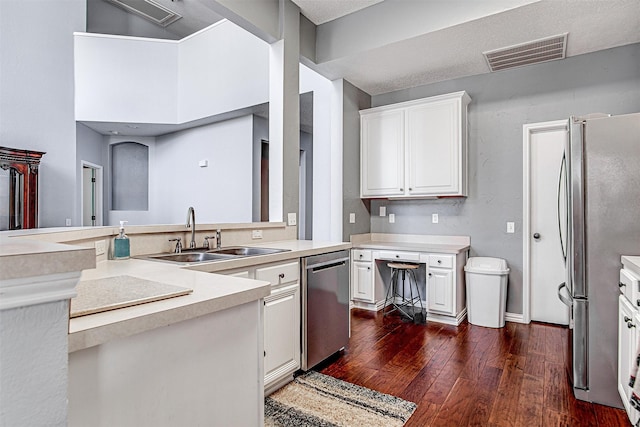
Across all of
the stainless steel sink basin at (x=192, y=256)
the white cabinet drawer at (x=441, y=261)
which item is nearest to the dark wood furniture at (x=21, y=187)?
the stainless steel sink basin at (x=192, y=256)

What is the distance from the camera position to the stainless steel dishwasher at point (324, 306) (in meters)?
2.41

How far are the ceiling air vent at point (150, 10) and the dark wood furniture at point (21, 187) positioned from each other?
128 inches

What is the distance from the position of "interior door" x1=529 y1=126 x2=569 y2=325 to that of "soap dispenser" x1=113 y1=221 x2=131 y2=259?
3723 millimetres

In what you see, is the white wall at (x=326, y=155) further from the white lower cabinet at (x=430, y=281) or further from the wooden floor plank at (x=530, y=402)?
the wooden floor plank at (x=530, y=402)

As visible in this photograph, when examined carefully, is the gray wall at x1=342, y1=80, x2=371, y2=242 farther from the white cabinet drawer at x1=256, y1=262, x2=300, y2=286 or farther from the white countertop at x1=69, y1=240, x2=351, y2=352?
the white countertop at x1=69, y1=240, x2=351, y2=352

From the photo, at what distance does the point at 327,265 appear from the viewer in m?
2.62

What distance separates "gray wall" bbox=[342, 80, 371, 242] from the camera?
4.25 metres

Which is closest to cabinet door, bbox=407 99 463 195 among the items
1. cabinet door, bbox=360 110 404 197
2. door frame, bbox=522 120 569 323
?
cabinet door, bbox=360 110 404 197

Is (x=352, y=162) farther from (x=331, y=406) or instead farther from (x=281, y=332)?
(x=331, y=406)

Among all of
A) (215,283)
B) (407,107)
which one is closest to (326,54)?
(407,107)

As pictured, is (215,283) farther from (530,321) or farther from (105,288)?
(530,321)

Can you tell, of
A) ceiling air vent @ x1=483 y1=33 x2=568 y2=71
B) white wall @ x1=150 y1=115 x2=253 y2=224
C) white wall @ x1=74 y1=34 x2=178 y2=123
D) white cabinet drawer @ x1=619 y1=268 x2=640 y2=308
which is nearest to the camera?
white cabinet drawer @ x1=619 y1=268 x2=640 y2=308

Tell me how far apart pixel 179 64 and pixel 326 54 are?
130 inches

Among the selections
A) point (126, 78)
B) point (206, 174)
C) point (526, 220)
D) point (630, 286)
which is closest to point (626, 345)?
point (630, 286)
